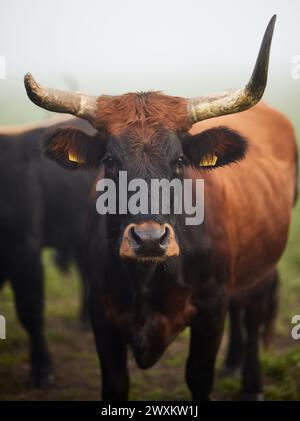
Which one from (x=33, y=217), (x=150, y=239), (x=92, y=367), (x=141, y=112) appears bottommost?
(x=92, y=367)

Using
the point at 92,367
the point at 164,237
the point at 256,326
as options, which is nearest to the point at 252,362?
the point at 256,326

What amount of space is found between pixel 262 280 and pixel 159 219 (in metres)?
1.89

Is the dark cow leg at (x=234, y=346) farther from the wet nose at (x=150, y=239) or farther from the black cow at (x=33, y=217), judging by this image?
the wet nose at (x=150, y=239)

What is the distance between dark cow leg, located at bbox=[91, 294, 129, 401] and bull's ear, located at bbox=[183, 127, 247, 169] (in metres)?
1.05

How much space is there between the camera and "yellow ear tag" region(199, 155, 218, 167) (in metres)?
4.00

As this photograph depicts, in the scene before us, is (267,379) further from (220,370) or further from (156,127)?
(156,127)

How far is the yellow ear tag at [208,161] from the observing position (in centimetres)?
400

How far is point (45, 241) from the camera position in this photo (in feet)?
21.4

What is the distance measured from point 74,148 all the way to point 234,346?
265cm

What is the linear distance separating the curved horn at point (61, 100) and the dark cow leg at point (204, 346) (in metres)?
1.35

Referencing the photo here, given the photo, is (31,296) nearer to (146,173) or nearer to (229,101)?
(146,173)

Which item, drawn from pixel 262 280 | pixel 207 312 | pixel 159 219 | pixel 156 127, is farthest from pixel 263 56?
pixel 262 280

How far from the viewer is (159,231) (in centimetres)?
344

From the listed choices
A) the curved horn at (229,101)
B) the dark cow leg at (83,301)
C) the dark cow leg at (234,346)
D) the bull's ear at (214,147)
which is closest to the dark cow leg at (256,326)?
the dark cow leg at (234,346)
